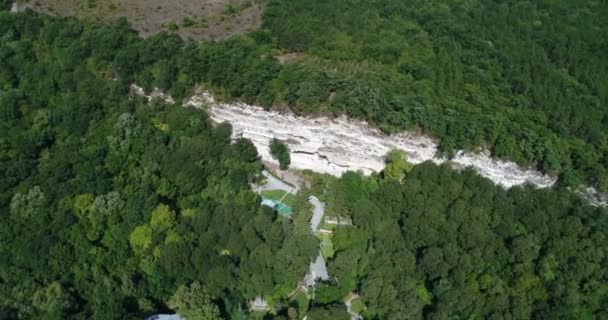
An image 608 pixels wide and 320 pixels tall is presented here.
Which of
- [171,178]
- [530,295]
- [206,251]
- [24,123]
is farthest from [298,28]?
[530,295]

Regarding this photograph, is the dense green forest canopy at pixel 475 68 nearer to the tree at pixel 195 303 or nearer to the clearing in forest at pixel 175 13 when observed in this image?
the clearing in forest at pixel 175 13

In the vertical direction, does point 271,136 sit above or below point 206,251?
above

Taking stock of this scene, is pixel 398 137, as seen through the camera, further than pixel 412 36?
No

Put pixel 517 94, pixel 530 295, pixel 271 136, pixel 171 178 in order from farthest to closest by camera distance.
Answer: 1. pixel 517 94
2. pixel 271 136
3. pixel 171 178
4. pixel 530 295

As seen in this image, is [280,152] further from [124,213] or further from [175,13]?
[175,13]

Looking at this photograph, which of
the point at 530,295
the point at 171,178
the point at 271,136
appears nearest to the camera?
the point at 530,295

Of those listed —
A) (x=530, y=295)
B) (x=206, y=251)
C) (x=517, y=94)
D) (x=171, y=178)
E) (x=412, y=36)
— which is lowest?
(x=530, y=295)

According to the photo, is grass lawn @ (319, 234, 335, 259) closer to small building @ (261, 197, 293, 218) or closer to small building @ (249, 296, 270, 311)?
small building @ (261, 197, 293, 218)

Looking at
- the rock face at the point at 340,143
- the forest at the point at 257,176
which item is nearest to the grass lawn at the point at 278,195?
the forest at the point at 257,176

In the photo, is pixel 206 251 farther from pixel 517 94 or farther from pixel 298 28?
pixel 517 94
